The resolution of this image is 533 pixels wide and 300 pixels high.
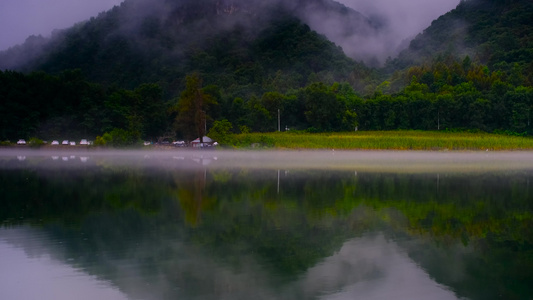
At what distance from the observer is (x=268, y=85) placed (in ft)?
297

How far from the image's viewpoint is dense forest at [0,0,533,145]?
57906 millimetres

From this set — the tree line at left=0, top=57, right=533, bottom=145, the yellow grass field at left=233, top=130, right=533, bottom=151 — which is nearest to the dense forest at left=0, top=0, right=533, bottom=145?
the tree line at left=0, top=57, right=533, bottom=145

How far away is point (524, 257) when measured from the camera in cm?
974

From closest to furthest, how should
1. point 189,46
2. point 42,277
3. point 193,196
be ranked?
point 42,277
point 193,196
point 189,46

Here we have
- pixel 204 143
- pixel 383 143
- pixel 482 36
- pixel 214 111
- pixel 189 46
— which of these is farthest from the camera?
pixel 189 46

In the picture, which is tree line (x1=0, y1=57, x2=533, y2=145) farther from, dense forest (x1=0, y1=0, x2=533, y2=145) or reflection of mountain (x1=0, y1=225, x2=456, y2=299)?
reflection of mountain (x1=0, y1=225, x2=456, y2=299)

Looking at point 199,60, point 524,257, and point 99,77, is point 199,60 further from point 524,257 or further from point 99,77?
point 524,257

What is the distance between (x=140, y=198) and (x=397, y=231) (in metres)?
8.13

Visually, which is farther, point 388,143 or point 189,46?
point 189,46

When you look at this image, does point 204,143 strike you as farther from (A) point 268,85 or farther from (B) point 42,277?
(B) point 42,277

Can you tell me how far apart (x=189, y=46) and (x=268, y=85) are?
4238 centimetres

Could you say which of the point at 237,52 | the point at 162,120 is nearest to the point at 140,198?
the point at 162,120

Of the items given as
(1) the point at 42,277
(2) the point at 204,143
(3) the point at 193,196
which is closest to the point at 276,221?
(3) the point at 193,196

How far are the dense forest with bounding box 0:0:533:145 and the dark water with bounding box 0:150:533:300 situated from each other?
1406 inches
